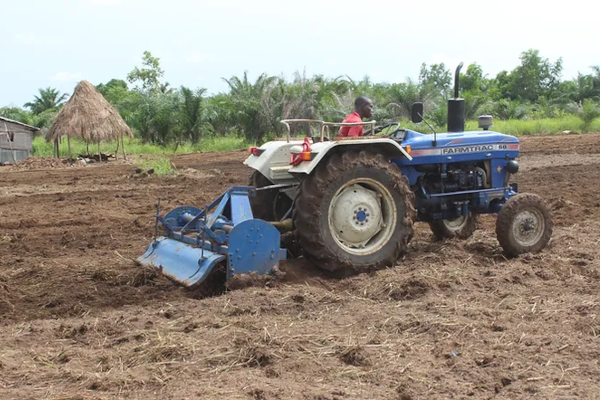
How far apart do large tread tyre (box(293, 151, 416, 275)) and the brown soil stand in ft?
0.64

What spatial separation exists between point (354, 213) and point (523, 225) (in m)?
1.77

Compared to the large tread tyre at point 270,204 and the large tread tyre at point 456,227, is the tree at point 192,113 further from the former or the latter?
the large tread tyre at point 270,204

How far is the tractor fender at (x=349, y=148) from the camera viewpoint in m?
6.19

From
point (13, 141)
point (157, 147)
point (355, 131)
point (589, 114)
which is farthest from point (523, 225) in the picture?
point (157, 147)

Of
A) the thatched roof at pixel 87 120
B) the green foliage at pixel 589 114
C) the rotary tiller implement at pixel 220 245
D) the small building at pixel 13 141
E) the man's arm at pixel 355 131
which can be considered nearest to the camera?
the rotary tiller implement at pixel 220 245

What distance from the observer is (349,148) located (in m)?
6.46

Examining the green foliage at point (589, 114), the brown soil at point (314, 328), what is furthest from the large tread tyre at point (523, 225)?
the green foliage at point (589, 114)

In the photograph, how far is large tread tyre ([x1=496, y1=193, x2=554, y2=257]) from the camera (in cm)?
690

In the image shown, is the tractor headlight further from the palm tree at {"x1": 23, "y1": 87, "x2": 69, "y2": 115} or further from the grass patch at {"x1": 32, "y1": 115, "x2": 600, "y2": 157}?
the palm tree at {"x1": 23, "y1": 87, "x2": 69, "y2": 115}

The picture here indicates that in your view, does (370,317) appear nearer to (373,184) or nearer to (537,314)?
(537,314)

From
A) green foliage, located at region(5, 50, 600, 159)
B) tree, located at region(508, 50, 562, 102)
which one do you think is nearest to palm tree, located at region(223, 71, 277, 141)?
green foliage, located at region(5, 50, 600, 159)

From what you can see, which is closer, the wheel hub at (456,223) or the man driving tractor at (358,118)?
the man driving tractor at (358,118)

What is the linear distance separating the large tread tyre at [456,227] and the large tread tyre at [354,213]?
1.35m

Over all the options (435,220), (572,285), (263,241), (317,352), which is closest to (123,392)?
(317,352)
